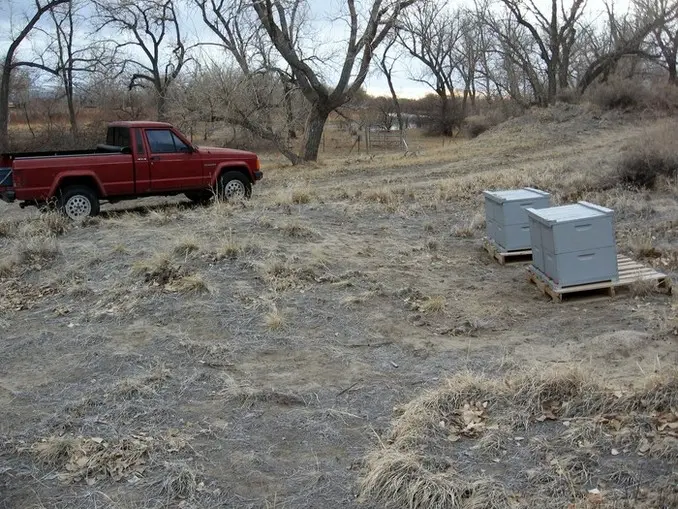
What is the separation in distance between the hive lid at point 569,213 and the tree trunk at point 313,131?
59.5 feet

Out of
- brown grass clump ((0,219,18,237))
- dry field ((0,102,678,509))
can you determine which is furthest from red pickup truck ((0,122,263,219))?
dry field ((0,102,678,509))

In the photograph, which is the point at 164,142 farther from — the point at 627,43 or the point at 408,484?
the point at 627,43

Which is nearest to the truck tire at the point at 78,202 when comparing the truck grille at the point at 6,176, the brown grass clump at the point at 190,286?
the truck grille at the point at 6,176

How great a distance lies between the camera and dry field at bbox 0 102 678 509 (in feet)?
13.0

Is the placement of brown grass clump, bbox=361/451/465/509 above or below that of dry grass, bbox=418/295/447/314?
below

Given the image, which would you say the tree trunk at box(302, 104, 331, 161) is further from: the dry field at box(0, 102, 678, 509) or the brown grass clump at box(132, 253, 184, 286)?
the brown grass clump at box(132, 253, 184, 286)

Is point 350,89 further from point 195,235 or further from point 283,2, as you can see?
point 195,235

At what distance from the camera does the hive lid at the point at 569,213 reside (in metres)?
7.15

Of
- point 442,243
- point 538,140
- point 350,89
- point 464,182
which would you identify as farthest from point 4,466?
point 538,140

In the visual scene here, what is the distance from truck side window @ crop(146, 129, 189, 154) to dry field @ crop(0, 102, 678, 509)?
8.26 feet

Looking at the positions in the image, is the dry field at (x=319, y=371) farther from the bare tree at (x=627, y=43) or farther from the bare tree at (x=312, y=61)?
the bare tree at (x=627, y=43)

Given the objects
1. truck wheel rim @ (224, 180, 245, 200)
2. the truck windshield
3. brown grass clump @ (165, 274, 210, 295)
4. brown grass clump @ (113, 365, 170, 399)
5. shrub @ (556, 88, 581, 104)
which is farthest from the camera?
shrub @ (556, 88, 581, 104)

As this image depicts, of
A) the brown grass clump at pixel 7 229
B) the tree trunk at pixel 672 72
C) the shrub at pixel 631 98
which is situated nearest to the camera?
the brown grass clump at pixel 7 229

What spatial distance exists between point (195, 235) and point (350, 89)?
1612 cm
